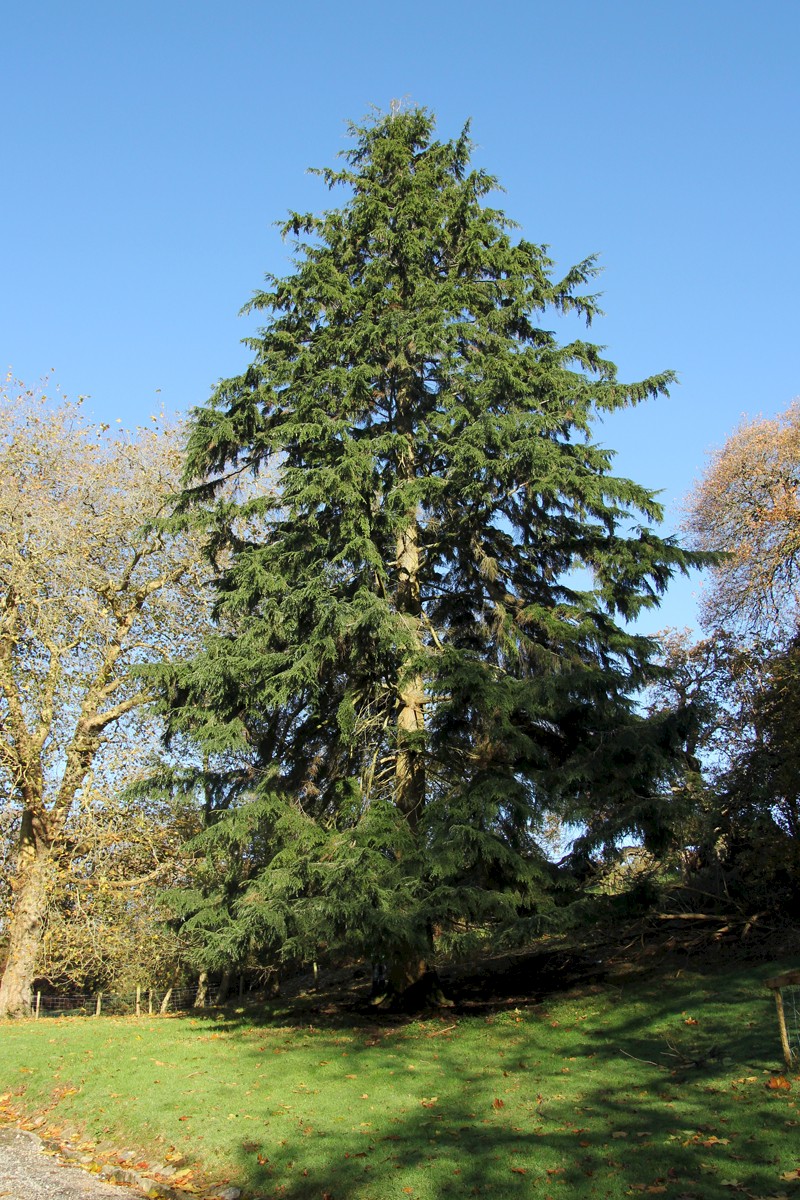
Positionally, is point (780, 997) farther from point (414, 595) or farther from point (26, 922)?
point (26, 922)

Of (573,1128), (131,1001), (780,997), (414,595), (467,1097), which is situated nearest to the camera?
(573,1128)

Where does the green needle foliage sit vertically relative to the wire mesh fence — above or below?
above

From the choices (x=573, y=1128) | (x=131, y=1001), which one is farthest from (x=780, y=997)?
(x=131, y=1001)

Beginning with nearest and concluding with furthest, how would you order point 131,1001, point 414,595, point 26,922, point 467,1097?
point 467,1097 < point 414,595 < point 26,922 < point 131,1001

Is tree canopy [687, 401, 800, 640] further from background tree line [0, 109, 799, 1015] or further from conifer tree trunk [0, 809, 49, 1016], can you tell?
conifer tree trunk [0, 809, 49, 1016]

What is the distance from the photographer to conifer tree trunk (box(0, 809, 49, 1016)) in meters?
18.5

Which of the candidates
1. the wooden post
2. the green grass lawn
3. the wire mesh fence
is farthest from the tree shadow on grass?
the wire mesh fence

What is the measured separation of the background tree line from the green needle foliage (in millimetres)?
60

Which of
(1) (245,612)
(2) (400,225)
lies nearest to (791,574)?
(2) (400,225)

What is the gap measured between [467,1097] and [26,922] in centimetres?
1374

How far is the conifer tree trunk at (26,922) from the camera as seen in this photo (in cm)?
1850

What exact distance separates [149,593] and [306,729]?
8.64m

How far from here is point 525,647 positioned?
546 inches

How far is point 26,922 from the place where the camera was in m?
18.8
